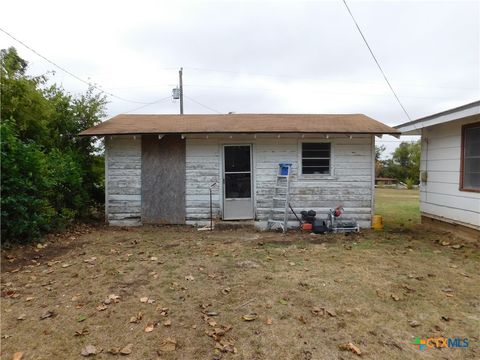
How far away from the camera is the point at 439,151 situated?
7.86 meters

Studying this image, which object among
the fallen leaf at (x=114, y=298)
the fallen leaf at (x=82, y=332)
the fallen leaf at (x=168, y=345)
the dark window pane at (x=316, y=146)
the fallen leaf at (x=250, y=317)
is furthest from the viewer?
the dark window pane at (x=316, y=146)

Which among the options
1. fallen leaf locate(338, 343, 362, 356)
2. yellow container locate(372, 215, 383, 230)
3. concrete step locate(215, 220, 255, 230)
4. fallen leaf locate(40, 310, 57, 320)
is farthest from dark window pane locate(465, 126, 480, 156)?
fallen leaf locate(40, 310, 57, 320)

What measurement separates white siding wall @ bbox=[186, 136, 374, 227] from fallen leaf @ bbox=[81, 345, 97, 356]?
18.4 ft

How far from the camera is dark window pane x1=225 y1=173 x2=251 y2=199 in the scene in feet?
27.5

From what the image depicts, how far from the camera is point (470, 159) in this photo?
675cm

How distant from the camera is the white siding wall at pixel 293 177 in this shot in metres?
8.14

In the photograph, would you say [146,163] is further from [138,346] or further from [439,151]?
[439,151]

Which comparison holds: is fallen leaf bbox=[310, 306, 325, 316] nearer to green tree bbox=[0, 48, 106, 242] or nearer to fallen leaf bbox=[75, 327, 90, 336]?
fallen leaf bbox=[75, 327, 90, 336]

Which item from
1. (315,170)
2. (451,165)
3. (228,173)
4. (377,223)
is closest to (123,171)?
(228,173)

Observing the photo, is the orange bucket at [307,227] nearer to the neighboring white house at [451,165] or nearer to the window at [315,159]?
the window at [315,159]

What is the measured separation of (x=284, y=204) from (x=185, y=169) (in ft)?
9.33

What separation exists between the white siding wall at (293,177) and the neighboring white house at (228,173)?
3 cm

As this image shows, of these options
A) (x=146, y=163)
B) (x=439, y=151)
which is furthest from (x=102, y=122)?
(x=439, y=151)

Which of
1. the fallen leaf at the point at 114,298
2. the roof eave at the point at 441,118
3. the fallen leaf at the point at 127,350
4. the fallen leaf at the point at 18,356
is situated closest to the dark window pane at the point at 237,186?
the roof eave at the point at 441,118
